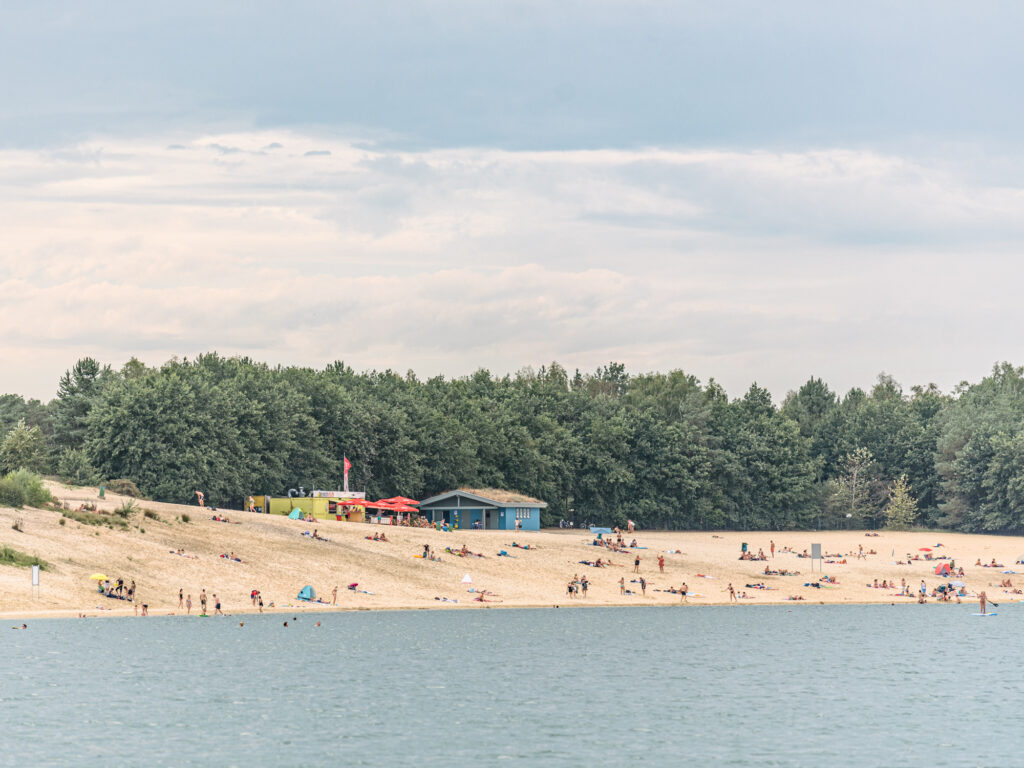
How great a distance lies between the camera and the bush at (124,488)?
110m

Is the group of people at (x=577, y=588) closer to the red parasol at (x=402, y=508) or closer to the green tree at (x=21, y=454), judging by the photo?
the red parasol at (x=402, y=508)

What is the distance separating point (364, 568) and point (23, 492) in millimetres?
25928

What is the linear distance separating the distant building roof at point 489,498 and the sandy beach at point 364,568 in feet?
24.7

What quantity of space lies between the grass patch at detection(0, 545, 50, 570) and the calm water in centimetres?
376

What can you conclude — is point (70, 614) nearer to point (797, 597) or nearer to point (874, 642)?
point (874, 642)

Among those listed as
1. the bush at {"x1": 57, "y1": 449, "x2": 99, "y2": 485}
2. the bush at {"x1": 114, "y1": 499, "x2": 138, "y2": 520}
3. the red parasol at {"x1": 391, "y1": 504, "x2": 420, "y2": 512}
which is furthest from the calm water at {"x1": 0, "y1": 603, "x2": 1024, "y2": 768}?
the bush at {"x1": 57, "y1": 449, "x2": 99, "y2": 485}

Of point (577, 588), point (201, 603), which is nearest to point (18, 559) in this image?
point (201, 603)

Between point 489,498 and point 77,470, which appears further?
point 489,498

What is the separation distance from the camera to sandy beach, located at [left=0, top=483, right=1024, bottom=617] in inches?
3260

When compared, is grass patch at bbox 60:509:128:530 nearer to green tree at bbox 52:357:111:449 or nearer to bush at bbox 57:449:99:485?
bush at bbox 57:449:99:485

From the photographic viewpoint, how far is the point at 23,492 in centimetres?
9294

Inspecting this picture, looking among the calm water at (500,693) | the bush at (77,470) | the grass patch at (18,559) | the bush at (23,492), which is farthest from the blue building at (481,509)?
the grass patch at (18,559)

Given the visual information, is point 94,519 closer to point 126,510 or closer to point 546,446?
point 126,510

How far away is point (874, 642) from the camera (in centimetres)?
8469
